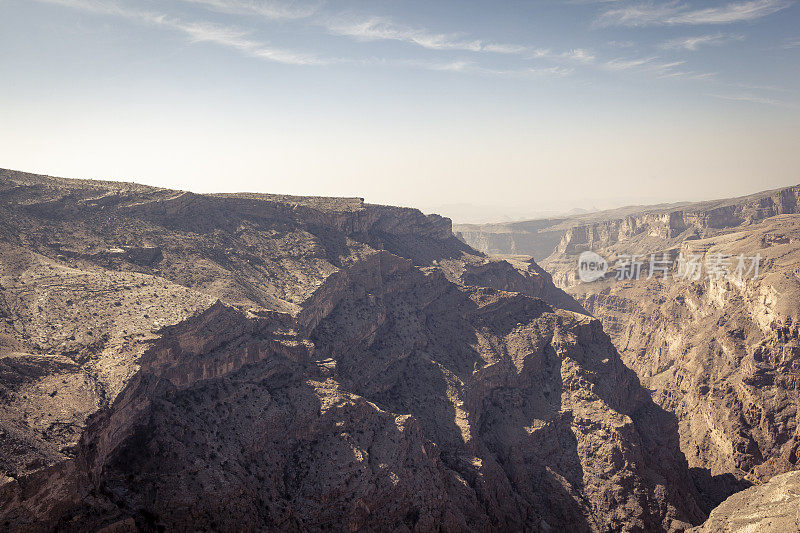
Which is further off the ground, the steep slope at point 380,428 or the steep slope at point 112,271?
the steep slope at point 112,271

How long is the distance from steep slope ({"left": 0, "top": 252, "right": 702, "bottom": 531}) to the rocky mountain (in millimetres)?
216

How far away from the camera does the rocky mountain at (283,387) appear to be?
124ft

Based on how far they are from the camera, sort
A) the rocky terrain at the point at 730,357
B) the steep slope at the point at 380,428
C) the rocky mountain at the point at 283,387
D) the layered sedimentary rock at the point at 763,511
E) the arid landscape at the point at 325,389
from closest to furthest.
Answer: the rocky mountain at the point at 283,387
the arid landscape at the point at 325,389
the steep slope at the point at 380,428
the layered sedimentary rock at the point at 763,511
the rocky terrain at the point at 730,357

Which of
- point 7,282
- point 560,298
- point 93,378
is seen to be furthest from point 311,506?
point 560,298

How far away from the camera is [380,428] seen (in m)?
53.5

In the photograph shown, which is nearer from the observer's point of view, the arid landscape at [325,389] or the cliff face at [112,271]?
the cliff face at [112,271]

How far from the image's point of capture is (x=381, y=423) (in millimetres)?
54031

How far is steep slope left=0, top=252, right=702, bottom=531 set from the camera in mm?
39500

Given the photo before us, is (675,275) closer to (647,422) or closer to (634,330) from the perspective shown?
(634,330)

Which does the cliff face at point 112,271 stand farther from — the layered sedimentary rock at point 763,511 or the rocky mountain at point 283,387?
the layered sedimentary rock at point 763,511

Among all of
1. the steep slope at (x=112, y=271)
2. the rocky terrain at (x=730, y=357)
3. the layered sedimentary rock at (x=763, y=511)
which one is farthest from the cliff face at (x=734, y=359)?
the steep slope at (x=112, y=271)

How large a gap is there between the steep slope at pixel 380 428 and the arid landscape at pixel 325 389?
0.24 metres

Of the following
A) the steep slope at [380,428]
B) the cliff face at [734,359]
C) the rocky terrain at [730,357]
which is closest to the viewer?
the steep slope at [380,428]

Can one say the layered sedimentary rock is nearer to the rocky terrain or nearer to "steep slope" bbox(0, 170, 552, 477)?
the rocky terrain
